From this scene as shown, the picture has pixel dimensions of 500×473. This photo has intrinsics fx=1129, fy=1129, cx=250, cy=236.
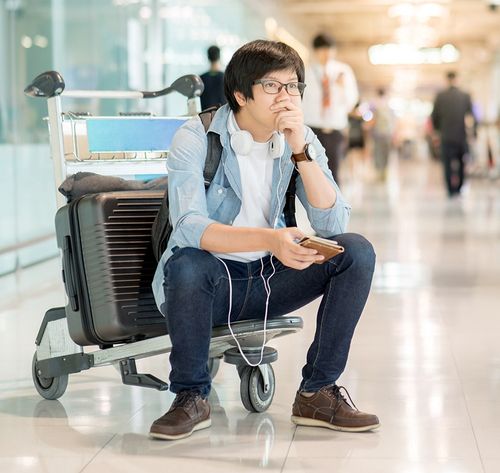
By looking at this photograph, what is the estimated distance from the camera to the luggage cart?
324 cm

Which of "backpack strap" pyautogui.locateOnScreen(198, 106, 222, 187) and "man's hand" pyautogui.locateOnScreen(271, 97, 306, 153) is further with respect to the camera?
"backpack strap" pyautogui.locateOnScreen(198, 106, 222, 187)

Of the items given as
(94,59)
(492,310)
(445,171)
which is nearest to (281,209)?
(492,310)

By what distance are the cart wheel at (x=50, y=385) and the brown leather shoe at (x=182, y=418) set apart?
60 centimetres

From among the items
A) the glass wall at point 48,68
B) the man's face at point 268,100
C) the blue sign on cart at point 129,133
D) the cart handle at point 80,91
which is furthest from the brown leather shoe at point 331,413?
the glass wall at point 48,68

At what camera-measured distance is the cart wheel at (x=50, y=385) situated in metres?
3.55

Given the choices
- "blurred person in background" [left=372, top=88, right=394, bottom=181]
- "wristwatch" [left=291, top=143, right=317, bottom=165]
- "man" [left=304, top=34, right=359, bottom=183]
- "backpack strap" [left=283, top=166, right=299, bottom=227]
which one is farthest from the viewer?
"blurred person in background" [left=372, top=88, right=394, bottom=181]

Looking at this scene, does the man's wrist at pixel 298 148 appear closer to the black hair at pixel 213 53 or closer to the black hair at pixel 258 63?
the black hair at pixel 258 63

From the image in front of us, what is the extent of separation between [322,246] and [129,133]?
1.11 metres

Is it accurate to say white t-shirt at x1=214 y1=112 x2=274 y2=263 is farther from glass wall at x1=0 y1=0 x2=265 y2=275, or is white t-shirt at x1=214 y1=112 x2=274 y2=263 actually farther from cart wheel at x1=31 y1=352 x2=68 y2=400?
glass wall at x1=0 y1=0 x2=265 y2=275

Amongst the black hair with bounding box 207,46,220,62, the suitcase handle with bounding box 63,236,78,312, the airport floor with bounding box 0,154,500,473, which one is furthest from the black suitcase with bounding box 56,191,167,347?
the black hair with bounding box 207,46,220,62

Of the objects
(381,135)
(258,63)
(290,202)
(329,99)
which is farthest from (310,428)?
(381,135)

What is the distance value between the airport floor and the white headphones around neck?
775 millimetres

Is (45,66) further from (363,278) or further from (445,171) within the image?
(445,171)

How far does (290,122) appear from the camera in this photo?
3004 millimetres
